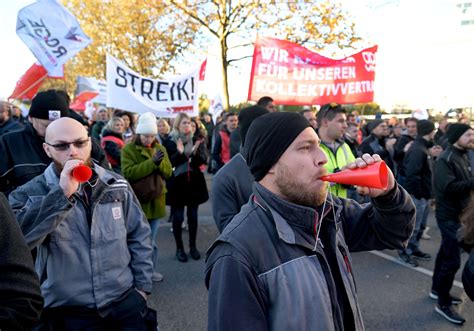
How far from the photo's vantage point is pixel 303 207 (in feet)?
4.83

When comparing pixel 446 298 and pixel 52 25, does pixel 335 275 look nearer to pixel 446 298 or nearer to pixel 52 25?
pixel 446 298

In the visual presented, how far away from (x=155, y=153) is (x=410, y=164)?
11.5 ft

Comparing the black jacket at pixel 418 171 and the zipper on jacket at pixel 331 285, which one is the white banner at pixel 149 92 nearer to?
the black jacket at pixel 418 171

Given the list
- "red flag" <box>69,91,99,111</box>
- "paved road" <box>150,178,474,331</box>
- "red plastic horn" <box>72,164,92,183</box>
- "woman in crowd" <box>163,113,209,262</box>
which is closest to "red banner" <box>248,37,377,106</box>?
"woman in crowd" <box>163,113,209,262</box>

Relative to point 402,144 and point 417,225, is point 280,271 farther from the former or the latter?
point 402,144

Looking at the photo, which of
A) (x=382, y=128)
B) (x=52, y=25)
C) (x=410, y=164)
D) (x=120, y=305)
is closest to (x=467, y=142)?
(x=410, y=164)

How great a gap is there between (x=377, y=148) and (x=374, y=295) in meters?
2.94

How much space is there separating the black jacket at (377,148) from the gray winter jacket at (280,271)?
501cm

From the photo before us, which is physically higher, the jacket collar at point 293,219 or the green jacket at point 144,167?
the jacket collar at point 293,219

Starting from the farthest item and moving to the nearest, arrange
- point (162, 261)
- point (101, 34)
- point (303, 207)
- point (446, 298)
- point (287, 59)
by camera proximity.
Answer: point (101, 34) < point (287, 59) < point (162, 261) < point (446, 298) < point (303, 207)

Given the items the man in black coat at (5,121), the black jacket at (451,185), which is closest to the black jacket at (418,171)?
the black jacket at (451,185)

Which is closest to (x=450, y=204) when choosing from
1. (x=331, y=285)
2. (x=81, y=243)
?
(x=331, y=285)

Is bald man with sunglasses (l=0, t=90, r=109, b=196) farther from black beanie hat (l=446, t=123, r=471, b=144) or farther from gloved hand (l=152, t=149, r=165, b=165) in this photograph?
black beanie hat (l=446, t=123, r=471, b=144)

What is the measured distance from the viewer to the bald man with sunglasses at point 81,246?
2.08 meters
